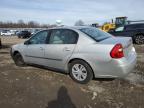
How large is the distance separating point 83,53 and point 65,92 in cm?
110

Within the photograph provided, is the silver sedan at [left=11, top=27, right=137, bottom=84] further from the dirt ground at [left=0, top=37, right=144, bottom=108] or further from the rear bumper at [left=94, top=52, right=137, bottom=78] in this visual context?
the dirt ground at [left=0, top=37, right=144, bottom=108]

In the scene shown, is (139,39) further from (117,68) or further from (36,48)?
(117,68)

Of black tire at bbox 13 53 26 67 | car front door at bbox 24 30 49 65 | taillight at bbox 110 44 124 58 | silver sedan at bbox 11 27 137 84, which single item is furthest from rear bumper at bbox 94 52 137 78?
black tire at bbox 13 53 26 67

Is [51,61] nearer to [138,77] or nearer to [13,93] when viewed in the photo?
[13,93]

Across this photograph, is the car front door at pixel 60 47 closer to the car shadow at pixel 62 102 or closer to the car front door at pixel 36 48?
the car front door at pixel 36 48

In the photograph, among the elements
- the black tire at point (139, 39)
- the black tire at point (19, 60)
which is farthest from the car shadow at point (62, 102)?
the black tire at point (139, 39)

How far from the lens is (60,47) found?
5059 millimetres

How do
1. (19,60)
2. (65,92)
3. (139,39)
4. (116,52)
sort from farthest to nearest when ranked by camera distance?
(139,39), (19,60), (65,92), (116,52)

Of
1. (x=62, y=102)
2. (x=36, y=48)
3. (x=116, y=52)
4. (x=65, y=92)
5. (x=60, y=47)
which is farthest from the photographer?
(x=36, y=48)

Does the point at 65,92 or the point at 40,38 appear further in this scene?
the point at 40,38

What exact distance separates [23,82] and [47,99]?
143 centimetres

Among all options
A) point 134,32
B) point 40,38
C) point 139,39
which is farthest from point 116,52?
point 134,32

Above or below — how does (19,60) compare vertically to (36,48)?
below

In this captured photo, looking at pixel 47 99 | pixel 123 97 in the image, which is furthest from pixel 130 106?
pixel 47 99
